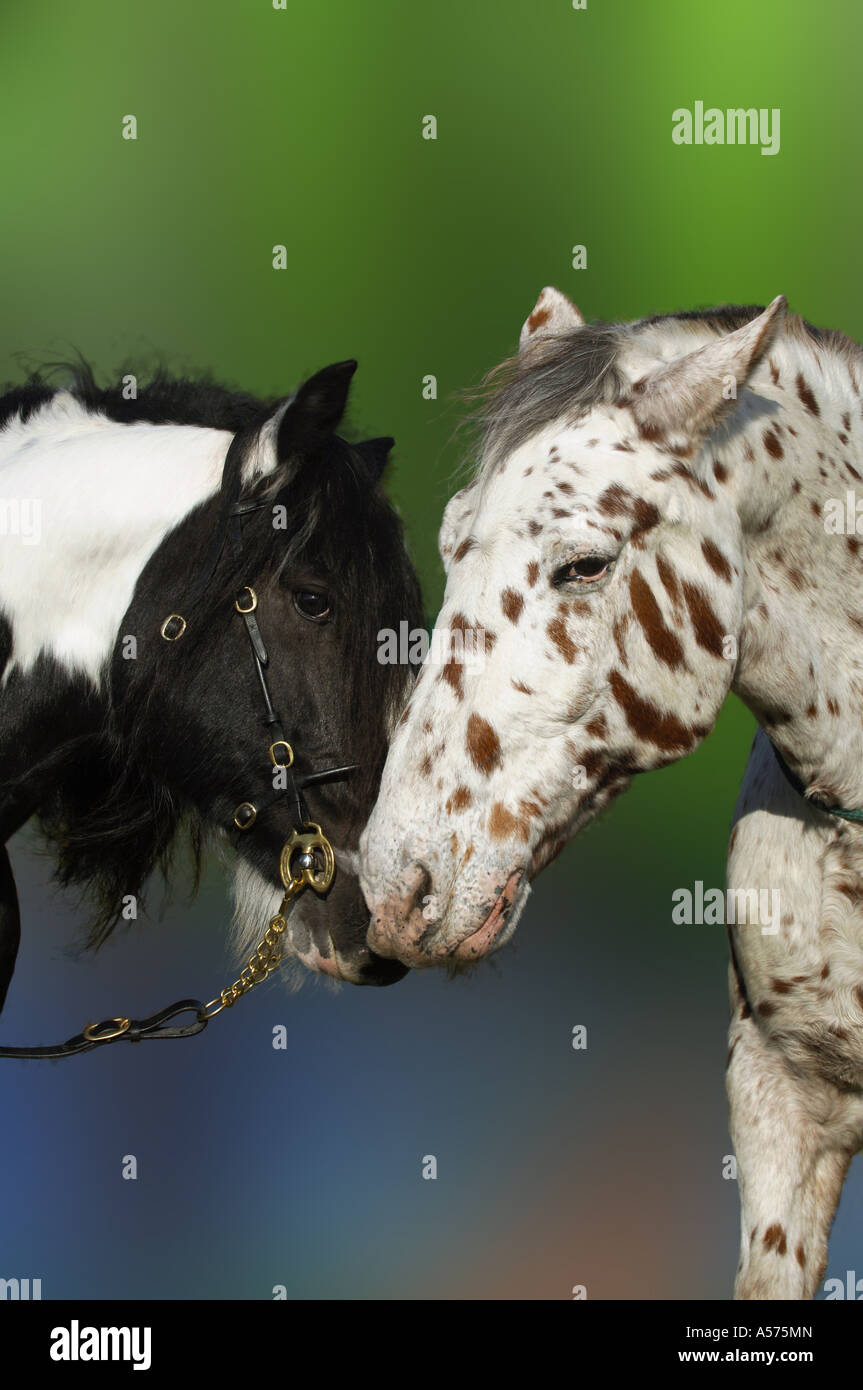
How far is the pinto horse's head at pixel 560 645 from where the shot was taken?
69.8 inches

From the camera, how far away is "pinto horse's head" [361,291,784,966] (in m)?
1.77

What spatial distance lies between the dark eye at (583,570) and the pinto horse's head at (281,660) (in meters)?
0.59

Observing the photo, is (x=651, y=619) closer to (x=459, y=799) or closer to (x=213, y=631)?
(x=459, y=799)

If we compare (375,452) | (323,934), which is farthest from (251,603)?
(323,934)

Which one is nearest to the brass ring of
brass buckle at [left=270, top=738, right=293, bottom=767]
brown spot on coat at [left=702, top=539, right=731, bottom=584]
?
brass buckle at [left=270, top=738, right=293, bottom=767]

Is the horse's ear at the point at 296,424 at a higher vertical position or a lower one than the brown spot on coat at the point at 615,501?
higher

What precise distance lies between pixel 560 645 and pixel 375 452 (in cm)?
97

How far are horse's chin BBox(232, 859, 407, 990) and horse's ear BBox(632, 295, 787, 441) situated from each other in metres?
0.99

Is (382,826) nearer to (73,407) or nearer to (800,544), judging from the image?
(800,544)

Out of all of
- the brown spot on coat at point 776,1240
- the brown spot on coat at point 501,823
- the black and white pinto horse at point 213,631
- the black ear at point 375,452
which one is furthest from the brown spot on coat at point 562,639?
the brown spot on coat at point 776,1240

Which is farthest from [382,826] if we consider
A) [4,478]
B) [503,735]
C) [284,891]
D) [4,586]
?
[4,478]

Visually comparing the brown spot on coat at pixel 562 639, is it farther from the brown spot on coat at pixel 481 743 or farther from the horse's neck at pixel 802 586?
the horse's neck at pixel 802 586

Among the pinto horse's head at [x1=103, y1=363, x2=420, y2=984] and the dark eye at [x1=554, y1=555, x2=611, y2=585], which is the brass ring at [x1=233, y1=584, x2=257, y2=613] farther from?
the dark eye at [x1=554, y1=555, x2=611, y2=585]

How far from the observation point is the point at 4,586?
225 centimetres
